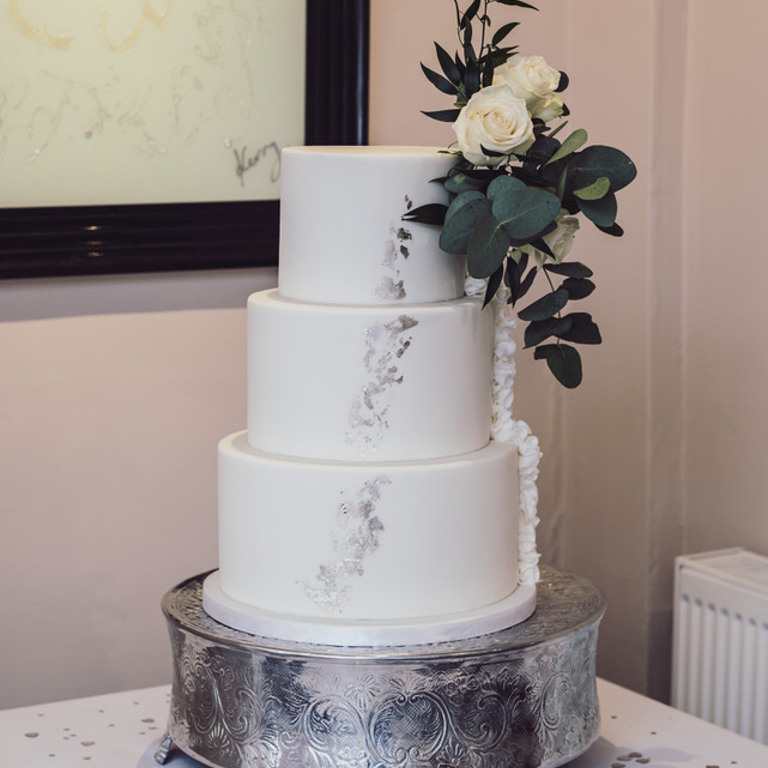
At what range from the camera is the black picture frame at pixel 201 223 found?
67.7 inches

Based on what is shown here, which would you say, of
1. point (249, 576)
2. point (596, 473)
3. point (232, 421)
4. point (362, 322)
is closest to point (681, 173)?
point (596, 473)

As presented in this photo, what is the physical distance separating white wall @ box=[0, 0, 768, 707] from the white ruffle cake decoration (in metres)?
0.67

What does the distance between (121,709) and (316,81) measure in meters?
0.97

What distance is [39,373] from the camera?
1.77 metres

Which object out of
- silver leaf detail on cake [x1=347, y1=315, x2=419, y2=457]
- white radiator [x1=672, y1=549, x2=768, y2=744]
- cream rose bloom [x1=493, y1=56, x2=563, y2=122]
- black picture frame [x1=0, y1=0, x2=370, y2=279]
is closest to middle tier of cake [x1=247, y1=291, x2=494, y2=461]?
silver leaf detail on cake [x1=347, y1=315, x2=419, y2=457]

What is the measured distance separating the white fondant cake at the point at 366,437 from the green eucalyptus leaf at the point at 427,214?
0.01 meters

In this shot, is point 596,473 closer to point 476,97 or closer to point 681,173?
point 681,173

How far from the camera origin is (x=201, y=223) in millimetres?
1833

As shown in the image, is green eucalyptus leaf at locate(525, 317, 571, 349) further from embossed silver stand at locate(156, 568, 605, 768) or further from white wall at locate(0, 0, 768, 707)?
white wall at locate(0, 0, 768, 707)

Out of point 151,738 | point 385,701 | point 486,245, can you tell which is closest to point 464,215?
point 486,245

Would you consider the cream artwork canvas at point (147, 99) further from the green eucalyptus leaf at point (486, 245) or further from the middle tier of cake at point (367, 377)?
the green eucalyptus leaf at point (486, 245)

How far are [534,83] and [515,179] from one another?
0.11m

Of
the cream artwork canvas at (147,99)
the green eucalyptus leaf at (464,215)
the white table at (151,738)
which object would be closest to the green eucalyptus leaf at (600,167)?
the green eucalyptus leaf at (464,215)

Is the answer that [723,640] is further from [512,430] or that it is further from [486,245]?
[486,245]
